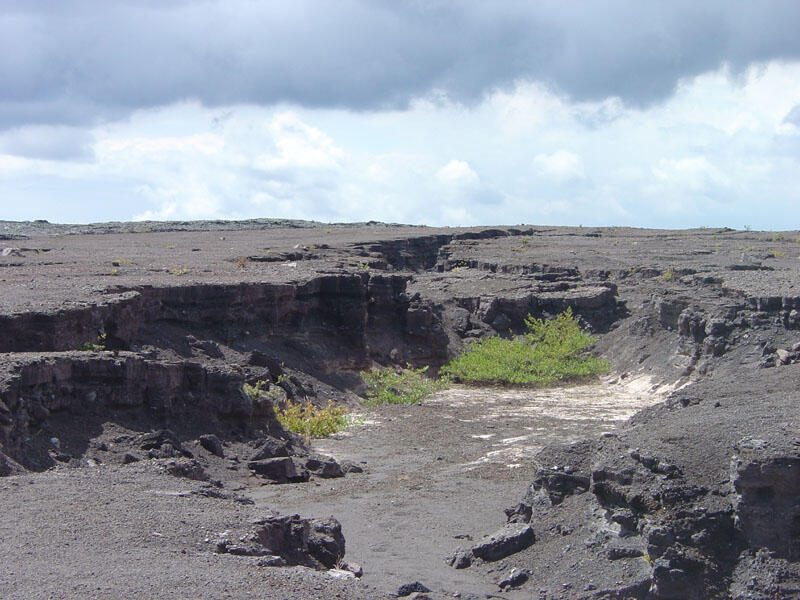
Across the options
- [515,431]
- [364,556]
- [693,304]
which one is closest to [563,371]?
[693,304]

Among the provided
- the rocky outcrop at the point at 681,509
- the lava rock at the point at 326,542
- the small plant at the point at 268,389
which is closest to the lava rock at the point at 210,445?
the small plant at the point at 268,389

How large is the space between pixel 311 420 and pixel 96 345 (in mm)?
3572

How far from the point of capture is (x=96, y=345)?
15.8 metres

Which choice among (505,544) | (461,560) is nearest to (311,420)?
(461,560)

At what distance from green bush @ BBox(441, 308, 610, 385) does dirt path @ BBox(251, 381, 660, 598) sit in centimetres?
78

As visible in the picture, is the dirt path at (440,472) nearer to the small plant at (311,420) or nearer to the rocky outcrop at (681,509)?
the small plant at (311,420)

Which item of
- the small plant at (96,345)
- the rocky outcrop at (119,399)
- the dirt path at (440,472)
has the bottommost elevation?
the dirt path at (440,472)

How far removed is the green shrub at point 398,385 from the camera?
20344 millimetres

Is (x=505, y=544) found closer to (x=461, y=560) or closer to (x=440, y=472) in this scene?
(x=461, y=560)

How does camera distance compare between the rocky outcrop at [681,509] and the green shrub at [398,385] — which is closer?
the rocky outcrop at [681,509]

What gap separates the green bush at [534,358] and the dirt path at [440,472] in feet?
2.57

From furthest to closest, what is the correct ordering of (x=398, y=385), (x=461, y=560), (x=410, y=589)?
(x=398, y=385)
(x=461, y=560)
(x=410, y=589)

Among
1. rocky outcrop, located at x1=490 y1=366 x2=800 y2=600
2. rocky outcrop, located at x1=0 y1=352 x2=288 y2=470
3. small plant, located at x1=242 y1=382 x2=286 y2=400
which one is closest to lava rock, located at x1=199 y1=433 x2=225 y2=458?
rocky outcrop, located at x1=0 y1=352 x2=288 y2=470

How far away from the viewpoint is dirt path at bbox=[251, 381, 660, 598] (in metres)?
9.90
